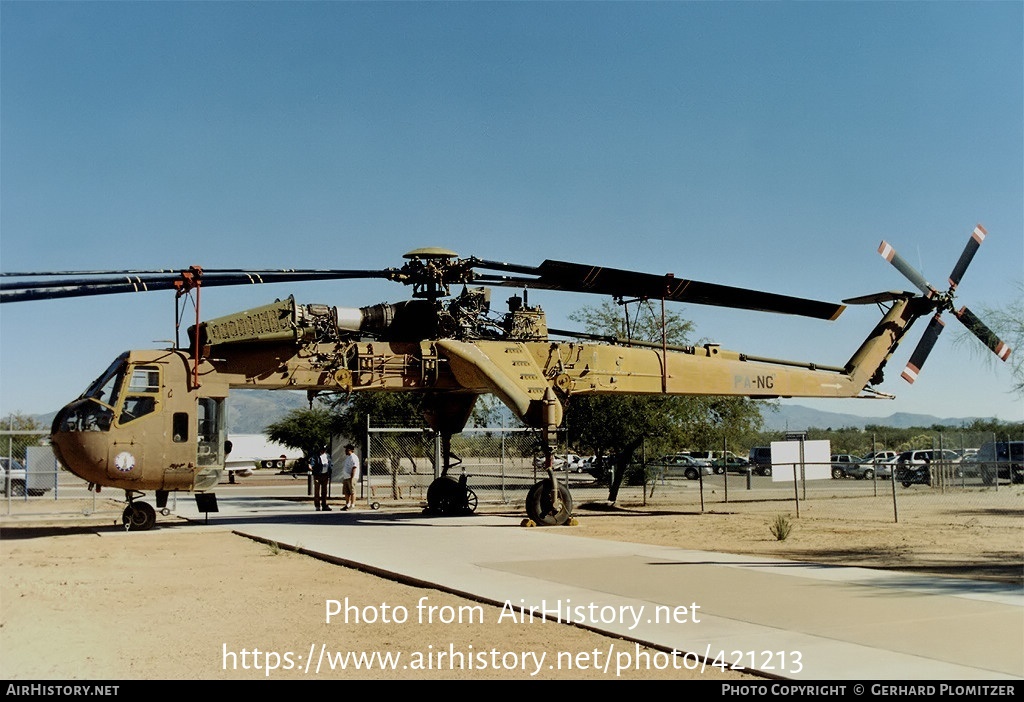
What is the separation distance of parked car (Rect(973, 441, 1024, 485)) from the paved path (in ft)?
53.7

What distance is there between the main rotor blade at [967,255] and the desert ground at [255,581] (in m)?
5.59

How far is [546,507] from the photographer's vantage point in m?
18.7

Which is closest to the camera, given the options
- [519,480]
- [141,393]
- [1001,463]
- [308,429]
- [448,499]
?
[141,393]

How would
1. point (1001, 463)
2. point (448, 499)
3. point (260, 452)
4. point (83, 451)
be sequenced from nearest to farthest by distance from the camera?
point (83, 451)
point (448, 499)
point (1001, 463)
point (260, 452)

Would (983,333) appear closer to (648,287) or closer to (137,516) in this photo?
(648,287)

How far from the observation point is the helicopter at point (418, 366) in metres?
17.0

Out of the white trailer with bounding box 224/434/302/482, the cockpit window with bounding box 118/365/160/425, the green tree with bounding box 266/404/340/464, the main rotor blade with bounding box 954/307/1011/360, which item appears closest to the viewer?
the cockpit window with bounding box 118/365/160/425

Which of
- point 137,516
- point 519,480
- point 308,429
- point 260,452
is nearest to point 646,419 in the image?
point 519,480

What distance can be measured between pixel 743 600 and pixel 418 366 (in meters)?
10.7

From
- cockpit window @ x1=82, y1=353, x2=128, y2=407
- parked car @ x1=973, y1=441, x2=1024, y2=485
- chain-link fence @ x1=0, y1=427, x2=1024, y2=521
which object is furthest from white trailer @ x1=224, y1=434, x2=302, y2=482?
cockpit window @ x1=82, y1=353, x2=128, y2=407

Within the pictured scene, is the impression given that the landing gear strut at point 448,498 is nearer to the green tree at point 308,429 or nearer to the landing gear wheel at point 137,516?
the landing gear wheel at point 137,516

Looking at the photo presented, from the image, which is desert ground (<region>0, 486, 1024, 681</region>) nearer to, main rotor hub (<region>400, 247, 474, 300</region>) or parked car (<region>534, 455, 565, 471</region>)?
parked car (<region>534, 455, 565, 471</region>)

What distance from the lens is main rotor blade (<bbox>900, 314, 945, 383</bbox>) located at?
73.6ft

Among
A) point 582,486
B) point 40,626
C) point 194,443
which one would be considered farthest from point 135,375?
point 582,486
